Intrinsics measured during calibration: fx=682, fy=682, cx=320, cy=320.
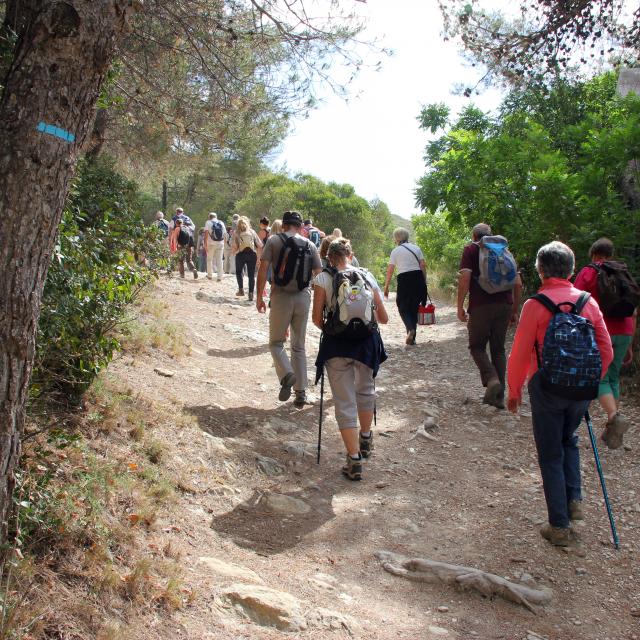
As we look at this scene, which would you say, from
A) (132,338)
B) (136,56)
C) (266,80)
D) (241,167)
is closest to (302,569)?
(132,338)

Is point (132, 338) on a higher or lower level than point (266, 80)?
lower

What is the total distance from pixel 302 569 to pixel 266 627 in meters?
0.69

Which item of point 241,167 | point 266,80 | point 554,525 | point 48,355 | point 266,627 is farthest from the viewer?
point 241,167

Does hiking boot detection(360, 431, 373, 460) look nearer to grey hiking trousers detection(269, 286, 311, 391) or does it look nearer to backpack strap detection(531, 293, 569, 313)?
grey hiking trousers detection(269, 286, 311, 391)

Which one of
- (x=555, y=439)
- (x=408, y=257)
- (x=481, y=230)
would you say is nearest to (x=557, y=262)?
(x=555, y=439)

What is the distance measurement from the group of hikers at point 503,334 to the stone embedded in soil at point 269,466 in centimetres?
56

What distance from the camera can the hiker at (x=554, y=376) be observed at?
13.5 ft

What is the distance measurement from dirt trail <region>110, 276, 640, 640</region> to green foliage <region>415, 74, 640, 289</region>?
2789 millimetres

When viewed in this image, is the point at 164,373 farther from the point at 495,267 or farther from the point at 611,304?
the point at 611,304

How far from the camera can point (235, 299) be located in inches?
558

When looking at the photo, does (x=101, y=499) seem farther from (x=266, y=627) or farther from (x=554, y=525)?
(x=554, y=525)

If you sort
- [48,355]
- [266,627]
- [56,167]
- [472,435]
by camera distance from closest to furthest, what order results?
[56,167]
[266,627]
[48,355]
[472,435]

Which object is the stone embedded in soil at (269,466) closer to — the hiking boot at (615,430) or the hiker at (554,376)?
the hiker at (554,376)

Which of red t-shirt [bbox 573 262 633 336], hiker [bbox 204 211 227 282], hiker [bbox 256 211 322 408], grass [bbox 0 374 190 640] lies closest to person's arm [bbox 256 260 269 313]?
hiker [bbox 256 211 322 408]
